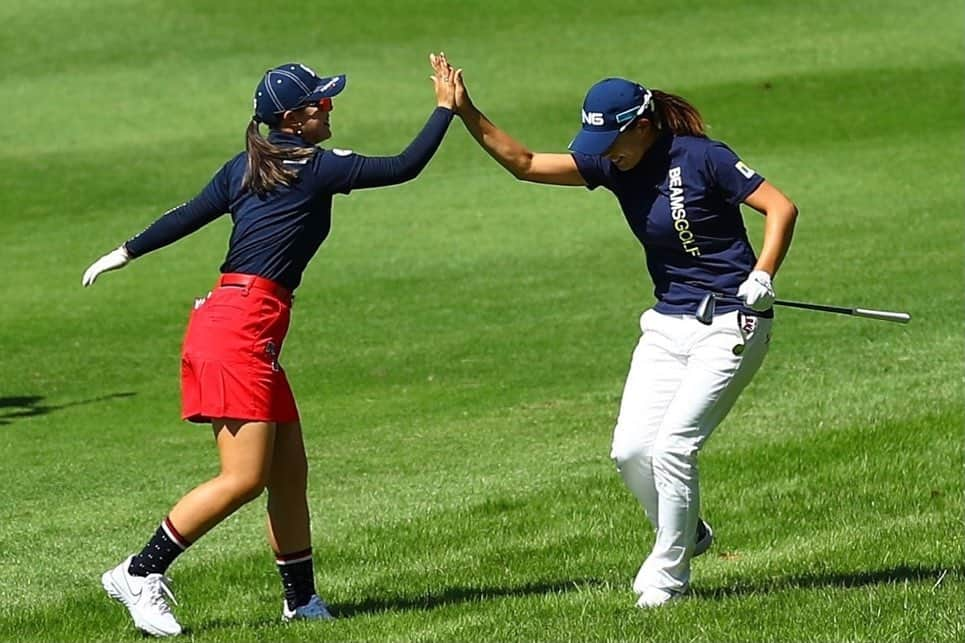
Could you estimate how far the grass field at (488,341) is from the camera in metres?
8.32

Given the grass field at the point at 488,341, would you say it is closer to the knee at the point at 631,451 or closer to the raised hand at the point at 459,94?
the knee at the point at 631,451

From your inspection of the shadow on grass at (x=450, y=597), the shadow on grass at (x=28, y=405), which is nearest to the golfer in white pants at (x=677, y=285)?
the shadow on grass at (x=450, y=597)

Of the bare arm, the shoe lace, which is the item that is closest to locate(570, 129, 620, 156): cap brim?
the bare arm

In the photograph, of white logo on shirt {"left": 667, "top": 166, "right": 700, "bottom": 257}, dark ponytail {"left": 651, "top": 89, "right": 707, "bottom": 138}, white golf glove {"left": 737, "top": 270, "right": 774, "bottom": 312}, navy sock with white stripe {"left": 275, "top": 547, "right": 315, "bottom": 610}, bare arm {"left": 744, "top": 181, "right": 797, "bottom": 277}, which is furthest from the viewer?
navy sock with white stripe {"left": 275, "top": 547, "right": 315, "bottom": 610}

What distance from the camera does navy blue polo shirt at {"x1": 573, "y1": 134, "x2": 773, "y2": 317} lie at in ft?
24.2

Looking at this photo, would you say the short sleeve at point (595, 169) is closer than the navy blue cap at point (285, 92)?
No

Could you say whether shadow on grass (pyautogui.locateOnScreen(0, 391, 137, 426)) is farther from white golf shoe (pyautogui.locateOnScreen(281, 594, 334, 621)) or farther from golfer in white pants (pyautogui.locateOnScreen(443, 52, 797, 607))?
golfer in white pants (pyautogui.locateOnScreen(443, 52, 797, 607))

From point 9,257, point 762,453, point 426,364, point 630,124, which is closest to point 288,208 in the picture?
point 630,124

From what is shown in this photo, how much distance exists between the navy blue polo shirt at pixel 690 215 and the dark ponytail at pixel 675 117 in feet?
0.14

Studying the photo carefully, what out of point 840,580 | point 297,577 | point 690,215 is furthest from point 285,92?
point 840,580

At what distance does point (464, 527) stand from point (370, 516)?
80cm

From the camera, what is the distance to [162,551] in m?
7.32

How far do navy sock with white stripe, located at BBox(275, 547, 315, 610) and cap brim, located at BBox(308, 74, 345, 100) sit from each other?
6.33 feet

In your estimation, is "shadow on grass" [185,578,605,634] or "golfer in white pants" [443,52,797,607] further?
"shadow on grass" [185,578,605,634]
